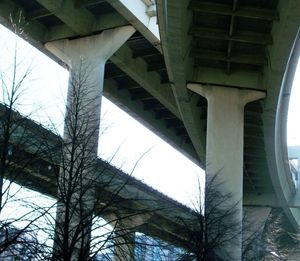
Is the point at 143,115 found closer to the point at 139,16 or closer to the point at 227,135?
the point at 227,135

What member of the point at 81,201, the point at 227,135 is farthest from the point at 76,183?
the point at 227,135

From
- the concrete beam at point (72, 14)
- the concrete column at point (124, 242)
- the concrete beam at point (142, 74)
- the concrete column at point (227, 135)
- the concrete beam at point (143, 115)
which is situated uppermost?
the concrete beam at point (143, 115)

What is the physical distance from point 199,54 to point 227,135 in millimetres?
4148

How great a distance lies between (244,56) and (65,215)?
15.3m

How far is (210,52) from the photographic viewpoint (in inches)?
1006

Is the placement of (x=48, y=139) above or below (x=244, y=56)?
below

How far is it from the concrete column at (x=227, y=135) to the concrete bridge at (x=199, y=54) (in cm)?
4

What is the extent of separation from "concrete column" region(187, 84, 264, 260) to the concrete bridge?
0.04 meters

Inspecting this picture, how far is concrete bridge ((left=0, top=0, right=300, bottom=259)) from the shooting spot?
21.6 m

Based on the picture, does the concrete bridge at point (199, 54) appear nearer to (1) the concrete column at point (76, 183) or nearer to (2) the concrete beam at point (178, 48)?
(2) the concrete beam at point (178, 48)

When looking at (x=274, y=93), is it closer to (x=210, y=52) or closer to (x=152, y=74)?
(x=210, y=52)

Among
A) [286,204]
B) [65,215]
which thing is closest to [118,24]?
[65,215]

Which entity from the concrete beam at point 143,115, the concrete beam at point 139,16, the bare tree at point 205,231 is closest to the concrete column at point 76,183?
the bare tree at point 205,231

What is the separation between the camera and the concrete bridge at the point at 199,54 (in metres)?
21.6
